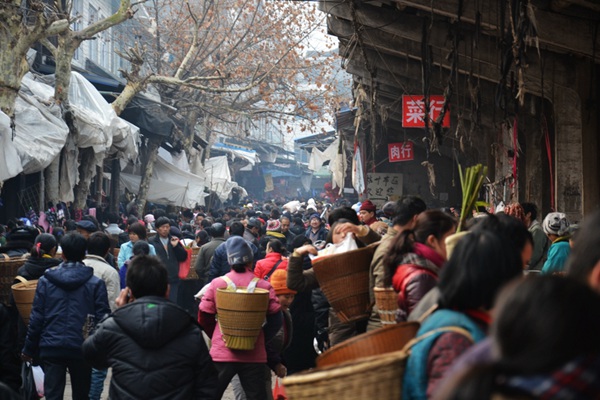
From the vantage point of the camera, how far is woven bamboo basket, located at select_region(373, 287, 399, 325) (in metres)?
4.74

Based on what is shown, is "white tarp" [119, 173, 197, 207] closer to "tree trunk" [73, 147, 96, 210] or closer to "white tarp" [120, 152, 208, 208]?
"white tarp" [120, 152, 208, 208]

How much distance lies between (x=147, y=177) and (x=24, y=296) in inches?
630

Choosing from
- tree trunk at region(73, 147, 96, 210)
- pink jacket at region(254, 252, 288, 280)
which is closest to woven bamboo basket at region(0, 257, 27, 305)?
pink jacket at region(254, 252, 288, 280)

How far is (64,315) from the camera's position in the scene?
6.86m

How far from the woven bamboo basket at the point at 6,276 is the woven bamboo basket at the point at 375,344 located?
17.7 ft

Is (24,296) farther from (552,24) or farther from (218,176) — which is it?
(218,176)

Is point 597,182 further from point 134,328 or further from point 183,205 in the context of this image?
point 183,205

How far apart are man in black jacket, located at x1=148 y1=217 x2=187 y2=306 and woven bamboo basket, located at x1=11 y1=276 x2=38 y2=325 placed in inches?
182

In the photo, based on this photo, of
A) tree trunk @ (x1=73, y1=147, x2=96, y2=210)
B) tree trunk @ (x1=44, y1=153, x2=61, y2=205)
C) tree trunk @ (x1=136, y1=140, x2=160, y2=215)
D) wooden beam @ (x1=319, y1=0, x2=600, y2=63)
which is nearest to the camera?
wooden beam @ (x1=319, y1=0, x2=600, y2=63)

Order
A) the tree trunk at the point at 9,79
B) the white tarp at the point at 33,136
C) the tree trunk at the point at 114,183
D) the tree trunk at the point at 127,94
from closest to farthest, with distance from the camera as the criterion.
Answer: the white tarp at the point at 33,136 → the tree trunk at the point at 9,79 → the tree trunk at the point at 127,94 → the tree trunk at the point at 114,183

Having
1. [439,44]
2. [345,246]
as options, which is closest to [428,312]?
[345,246]

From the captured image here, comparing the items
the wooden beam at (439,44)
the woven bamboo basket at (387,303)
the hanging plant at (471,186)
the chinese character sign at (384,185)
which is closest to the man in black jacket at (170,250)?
the wooden beam at (439,44)

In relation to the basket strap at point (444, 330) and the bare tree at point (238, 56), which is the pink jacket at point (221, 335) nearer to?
the basket strap at point (444, 330)

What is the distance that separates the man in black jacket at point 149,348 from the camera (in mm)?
4984
